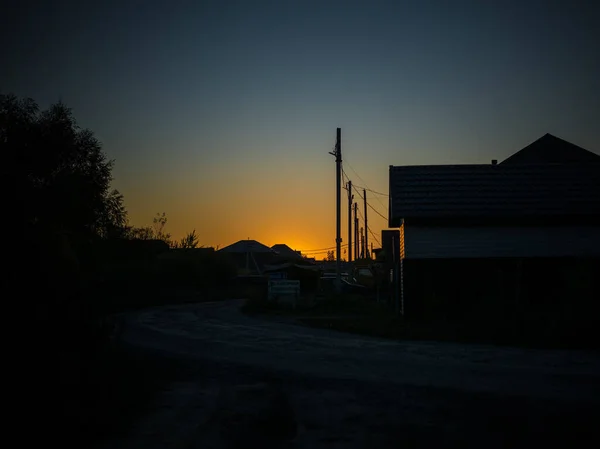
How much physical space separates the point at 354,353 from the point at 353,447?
8025 mm

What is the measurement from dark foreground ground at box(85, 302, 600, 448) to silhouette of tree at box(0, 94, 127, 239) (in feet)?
61.4

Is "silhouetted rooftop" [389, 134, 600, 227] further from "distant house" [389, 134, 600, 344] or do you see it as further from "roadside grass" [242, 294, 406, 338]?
"roadside grass" [242, 294, 406, 338]

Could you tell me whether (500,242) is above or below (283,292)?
above

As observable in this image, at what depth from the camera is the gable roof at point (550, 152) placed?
38906 millimetres

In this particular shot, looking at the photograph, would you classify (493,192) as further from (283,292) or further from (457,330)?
(283,292)

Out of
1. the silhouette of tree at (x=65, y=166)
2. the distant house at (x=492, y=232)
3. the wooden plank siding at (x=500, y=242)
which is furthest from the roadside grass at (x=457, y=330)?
the silhouette of tree at (x=65, y=166)

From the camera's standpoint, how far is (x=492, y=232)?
2222cm

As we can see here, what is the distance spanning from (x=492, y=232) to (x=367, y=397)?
14.9m

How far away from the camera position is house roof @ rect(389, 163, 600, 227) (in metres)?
22.3

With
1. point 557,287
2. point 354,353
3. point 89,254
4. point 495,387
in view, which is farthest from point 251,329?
point 89,254

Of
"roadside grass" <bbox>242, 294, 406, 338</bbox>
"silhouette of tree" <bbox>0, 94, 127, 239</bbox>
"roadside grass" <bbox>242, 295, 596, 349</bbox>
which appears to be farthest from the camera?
"silhouette of tree" <bbox>0, 94, 127, 239</bbox>

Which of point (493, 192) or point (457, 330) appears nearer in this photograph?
point (457, 330)

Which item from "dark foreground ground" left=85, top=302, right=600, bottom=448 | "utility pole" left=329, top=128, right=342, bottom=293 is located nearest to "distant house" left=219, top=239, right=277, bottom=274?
"utility pole" left=329, top=128, right=342, bottom=293

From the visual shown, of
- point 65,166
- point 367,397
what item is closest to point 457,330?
point 367,397
